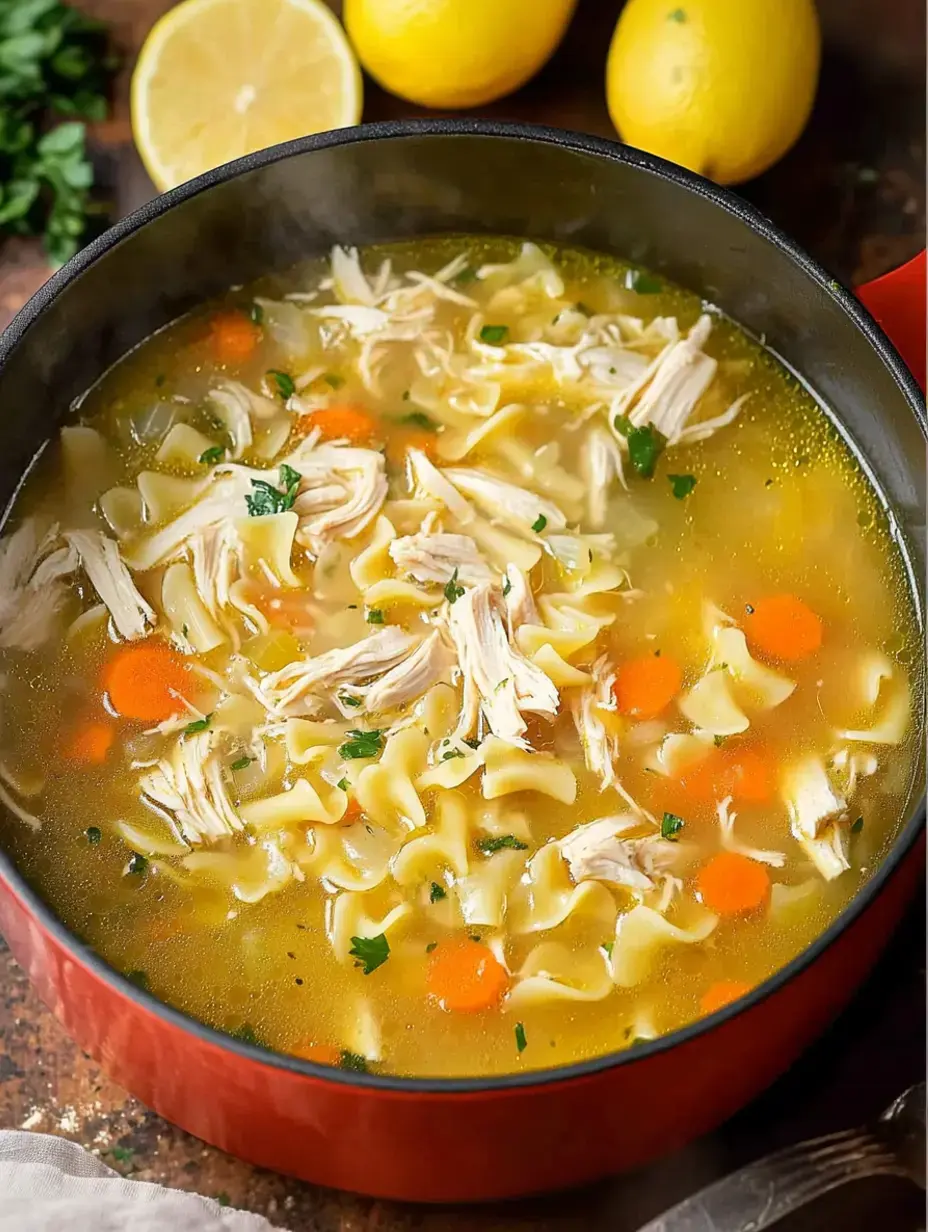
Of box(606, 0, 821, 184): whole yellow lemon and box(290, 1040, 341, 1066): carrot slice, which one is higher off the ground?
box(606, 0, 821, 184): whole yellow lemon

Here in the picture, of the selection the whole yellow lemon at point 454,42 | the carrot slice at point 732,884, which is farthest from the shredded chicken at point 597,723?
the whole yellow lemon at point 454,42

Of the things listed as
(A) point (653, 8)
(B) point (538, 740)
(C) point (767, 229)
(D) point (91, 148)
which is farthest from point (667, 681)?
(D) point (91, 148)

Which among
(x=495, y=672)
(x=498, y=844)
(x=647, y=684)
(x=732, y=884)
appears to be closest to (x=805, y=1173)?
(x=732, y=884)

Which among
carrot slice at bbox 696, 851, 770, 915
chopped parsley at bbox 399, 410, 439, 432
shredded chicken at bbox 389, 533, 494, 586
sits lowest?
carrot slice at bbox 696, 851, 770, 915

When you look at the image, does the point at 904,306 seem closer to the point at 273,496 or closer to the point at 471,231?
the point at 471,231

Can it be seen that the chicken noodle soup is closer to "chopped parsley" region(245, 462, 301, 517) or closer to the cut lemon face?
"chopped parsley" region(245, 462, 301, 517)

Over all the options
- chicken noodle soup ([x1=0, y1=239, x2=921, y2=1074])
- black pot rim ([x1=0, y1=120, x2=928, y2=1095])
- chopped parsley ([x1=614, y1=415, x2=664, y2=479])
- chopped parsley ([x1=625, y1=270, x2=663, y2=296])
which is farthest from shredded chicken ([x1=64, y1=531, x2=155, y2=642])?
chopped parsley ([x1=625, y1=270, x2=663, y2=296])

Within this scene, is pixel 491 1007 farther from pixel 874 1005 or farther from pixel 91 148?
pixel 91 148
